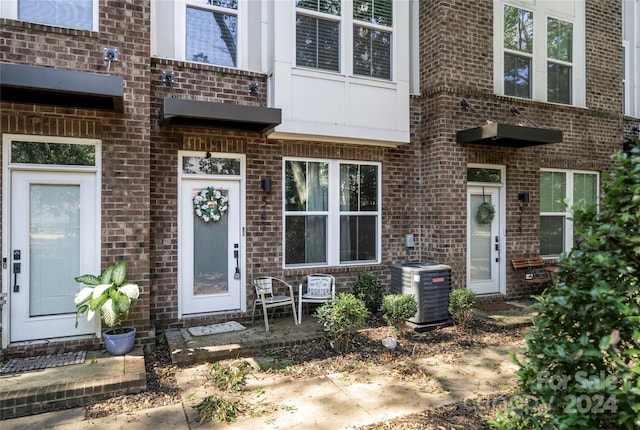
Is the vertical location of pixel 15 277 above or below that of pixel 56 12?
below

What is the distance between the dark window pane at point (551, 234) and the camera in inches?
327

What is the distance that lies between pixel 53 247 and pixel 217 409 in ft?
9.96

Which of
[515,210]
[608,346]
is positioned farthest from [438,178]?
[608,346]

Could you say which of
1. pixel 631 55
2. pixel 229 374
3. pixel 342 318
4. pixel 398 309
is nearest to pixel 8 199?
pixel 229 374

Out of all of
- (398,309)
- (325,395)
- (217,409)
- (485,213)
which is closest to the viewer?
(217,409)

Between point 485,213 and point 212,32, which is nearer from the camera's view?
point 212,32

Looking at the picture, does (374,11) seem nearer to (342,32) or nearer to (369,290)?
(342,32)

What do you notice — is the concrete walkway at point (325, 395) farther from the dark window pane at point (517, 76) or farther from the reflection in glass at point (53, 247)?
the dark window pane at point (517, 76)

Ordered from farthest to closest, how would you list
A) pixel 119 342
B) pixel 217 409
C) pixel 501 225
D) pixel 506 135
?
pixel 501 225
pixel 506 135
pixel 119 342
pixel 217 409

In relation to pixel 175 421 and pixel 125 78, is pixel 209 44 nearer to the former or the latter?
pixel 125 78

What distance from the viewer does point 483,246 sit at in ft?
25.4

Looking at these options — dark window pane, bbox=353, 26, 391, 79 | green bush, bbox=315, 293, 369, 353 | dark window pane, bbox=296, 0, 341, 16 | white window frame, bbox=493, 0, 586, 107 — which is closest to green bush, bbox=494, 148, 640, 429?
green bush, bbox=315, 293, 369, 353

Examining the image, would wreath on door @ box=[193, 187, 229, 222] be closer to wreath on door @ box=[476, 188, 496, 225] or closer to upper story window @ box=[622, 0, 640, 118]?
wreath on door @ box=[476, 188, 496, 225]

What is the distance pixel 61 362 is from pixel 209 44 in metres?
4.74
